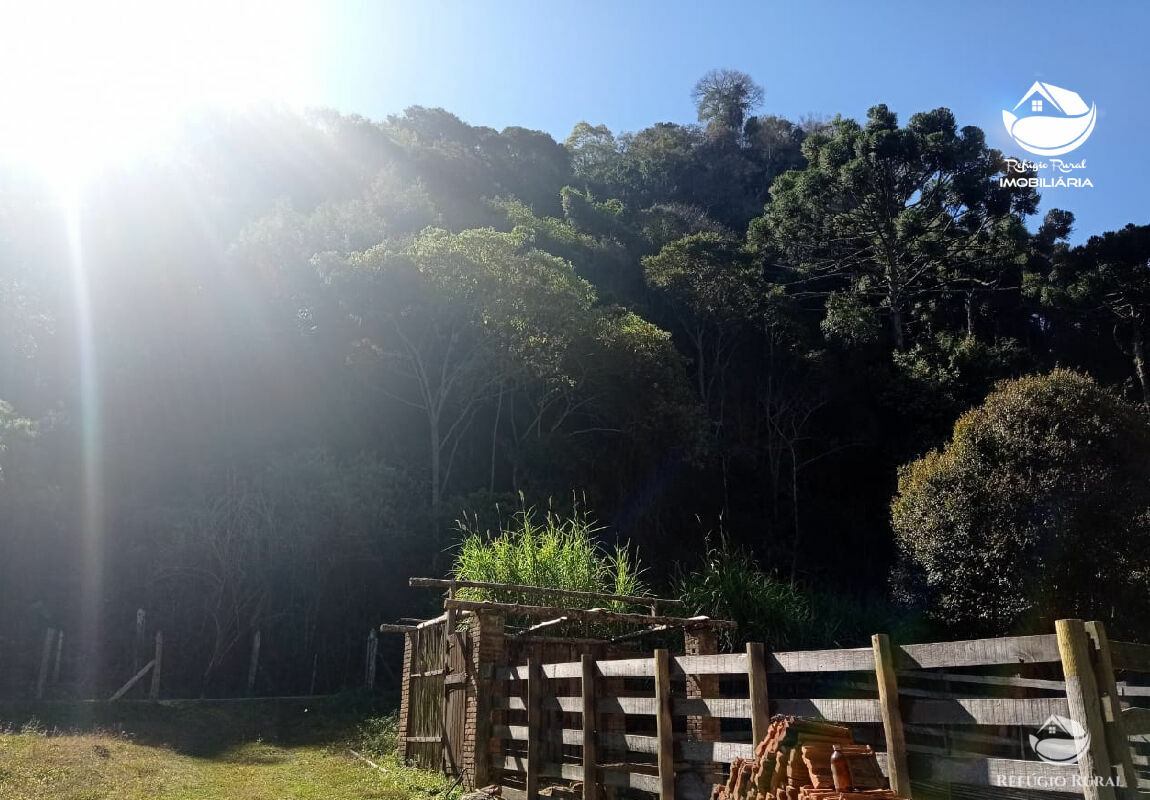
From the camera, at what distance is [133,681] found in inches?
595

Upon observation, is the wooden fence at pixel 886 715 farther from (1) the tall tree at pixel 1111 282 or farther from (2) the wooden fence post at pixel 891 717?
(1) the tall tree at pixel 1111 282

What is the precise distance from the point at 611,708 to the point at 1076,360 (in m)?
23.8

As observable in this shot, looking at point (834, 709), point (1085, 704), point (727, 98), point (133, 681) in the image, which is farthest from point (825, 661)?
point (727, 98)

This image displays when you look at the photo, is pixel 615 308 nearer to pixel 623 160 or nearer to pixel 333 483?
pixel 333 483

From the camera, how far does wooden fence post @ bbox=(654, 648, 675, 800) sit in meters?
5.75

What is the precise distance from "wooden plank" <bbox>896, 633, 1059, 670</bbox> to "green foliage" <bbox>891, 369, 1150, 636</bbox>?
1097cm

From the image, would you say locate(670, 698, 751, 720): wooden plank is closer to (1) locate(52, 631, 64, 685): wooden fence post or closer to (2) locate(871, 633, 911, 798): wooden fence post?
(2) locate(871, 633, 911, 798): wooden fence post

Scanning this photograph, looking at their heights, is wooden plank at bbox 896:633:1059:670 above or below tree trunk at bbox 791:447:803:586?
below

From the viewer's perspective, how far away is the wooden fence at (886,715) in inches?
137

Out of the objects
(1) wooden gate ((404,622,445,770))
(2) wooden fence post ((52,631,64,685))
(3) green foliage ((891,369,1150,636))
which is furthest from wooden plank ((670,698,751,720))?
(2) wooden fence post ((52,631,64,685))

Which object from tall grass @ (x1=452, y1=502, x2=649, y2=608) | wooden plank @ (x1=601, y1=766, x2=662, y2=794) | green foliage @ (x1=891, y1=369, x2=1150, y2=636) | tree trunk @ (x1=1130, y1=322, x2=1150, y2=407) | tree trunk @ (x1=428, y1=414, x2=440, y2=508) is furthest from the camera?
tree trunk @ (x1=1130, y1=322, x2=1150, y2=407)

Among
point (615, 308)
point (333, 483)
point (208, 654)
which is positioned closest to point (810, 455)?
point (615, 308)

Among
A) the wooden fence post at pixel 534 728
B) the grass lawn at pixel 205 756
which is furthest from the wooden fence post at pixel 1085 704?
the grass lawn at pixel 205 756

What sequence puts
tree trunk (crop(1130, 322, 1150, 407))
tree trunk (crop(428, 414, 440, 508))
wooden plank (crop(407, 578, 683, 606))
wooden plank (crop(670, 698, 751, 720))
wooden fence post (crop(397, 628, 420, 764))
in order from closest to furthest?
wooden plank (crop(670, 698, 751, 720)) < wooden plank (crop(407, 578, 683, 606)) < wooden fence post (crop(397, 628, 420, 764)) < tree trunk (crop(428, 414, 440, 508)) < tree trunk (crop(1130, 322, 1150, 407))
